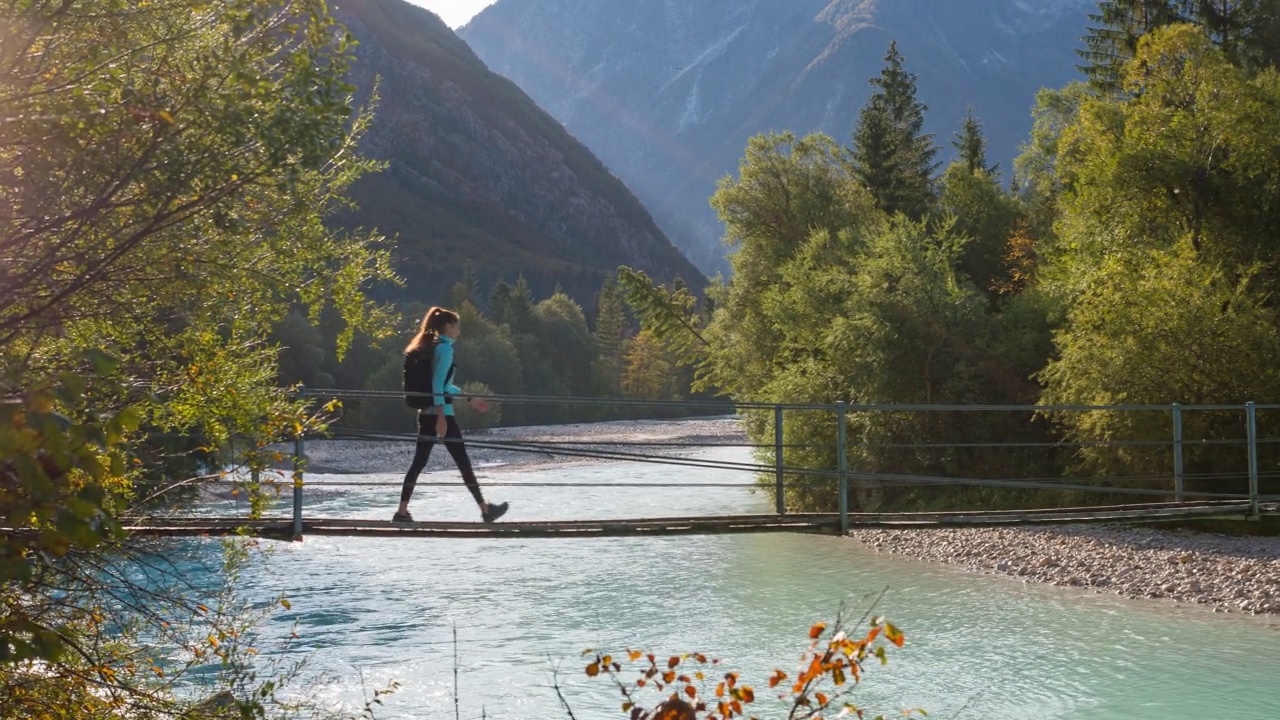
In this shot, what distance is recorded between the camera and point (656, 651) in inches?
557

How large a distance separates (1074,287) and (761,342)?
31.1 feet

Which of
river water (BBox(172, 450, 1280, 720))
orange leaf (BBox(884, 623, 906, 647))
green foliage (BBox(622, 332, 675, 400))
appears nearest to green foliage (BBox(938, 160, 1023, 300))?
river water (BBox(172, 450, 1280, 720))

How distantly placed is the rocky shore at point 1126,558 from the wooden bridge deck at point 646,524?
9.70 m

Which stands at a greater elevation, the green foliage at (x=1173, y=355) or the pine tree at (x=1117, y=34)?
the pine tree at (x=1117, y=34)

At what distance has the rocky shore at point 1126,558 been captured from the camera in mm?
17531

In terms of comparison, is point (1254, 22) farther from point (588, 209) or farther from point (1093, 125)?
point (588, 209)

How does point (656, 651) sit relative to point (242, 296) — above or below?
below

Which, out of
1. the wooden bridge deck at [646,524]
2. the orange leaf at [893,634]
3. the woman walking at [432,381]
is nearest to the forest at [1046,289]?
the wooden bridge deck at [646,524]

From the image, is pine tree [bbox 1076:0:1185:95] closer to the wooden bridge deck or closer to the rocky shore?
the rocky shore

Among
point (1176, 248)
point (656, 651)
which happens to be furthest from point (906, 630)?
point (1176, 248)

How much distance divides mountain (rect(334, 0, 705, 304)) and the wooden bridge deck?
434 feet

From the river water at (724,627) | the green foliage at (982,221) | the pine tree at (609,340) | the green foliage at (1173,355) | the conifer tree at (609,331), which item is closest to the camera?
the river water at (724,627)

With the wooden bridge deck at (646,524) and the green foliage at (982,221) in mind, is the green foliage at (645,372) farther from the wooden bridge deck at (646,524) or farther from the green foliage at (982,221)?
the wooden bridge deck at (646,524)

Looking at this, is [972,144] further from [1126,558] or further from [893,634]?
[893,634]
